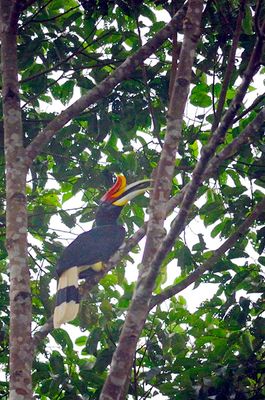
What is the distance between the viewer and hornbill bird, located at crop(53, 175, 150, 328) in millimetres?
4812

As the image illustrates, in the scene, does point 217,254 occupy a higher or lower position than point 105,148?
lower

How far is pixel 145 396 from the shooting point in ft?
13.8

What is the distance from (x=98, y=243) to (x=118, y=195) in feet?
1.51

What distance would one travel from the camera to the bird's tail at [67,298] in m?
4.29

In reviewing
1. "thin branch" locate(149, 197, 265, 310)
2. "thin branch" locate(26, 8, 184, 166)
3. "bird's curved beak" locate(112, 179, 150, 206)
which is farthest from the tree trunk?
"bird's curved beak" locate(112, 179, 150, 206)

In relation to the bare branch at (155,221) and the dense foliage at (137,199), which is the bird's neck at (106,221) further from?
the bare branch at (155,221)

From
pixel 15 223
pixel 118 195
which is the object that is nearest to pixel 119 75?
pixel 118 195

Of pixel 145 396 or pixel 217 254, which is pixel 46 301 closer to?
pixel 145 396

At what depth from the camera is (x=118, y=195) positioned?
514cm

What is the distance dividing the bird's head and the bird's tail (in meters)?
0.57

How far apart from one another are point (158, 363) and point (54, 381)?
1.96ft

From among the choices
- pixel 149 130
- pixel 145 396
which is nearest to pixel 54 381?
pixel 145 396

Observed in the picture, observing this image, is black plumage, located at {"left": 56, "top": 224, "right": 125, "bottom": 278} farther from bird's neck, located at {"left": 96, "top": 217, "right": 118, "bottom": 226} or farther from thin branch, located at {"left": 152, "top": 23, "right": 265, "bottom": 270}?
thin branch, located at {"left": 152, "top": 23, "right": 265, "bottom": 270}

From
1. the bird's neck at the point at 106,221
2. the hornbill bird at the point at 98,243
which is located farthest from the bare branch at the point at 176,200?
the bird's neck at the point at 106,221
